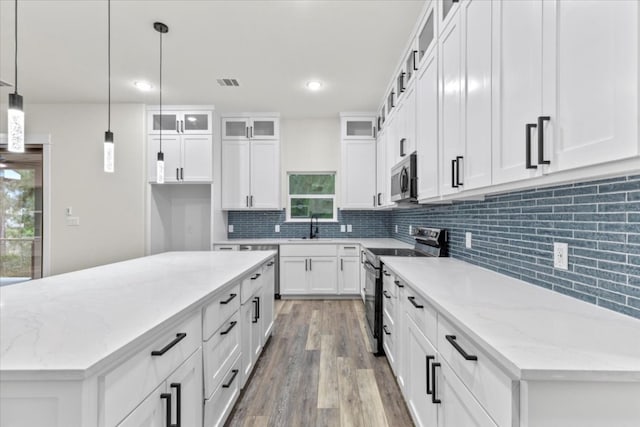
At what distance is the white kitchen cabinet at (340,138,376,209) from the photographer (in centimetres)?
466

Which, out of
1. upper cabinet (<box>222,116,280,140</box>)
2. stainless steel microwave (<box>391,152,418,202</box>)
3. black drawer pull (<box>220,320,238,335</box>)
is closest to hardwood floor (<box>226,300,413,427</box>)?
black drawer pull (<box>220,320,238,335</box>)

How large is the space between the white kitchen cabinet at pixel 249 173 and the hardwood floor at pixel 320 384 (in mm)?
1989

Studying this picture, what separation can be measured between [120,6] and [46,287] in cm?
207

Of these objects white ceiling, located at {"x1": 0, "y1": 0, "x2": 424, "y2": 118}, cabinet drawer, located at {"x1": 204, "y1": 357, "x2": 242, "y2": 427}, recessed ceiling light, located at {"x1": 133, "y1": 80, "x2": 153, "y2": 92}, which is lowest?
cabinet drawer, located at {"x1": 204, "y1": 357, "x2": 242, "y2": 427}

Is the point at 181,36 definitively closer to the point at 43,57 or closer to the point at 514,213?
the point at 43,57

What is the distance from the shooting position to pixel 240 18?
95.7 inches

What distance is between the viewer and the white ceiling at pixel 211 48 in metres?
2.34

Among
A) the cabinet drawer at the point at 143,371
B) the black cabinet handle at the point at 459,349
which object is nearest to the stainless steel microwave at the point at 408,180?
the black cabinet handle at the point at 459,349

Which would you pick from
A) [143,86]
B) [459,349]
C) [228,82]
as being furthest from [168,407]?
[143,86]

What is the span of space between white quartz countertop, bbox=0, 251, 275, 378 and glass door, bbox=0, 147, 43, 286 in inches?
136

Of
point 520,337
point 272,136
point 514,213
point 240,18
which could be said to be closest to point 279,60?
point 240,18

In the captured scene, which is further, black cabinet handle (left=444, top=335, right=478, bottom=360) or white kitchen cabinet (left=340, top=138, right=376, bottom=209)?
white kitchen cabinet (left=340, top=138, right=376, bottom=209)

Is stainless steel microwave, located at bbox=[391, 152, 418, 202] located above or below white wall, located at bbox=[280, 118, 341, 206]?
below

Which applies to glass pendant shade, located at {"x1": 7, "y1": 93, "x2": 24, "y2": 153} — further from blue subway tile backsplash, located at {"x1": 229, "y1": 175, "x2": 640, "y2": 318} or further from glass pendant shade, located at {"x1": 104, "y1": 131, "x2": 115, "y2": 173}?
blue subway tile backsplash, located at {"x1": 229, "y1": 175, "x2": 640, "y2": 318}
